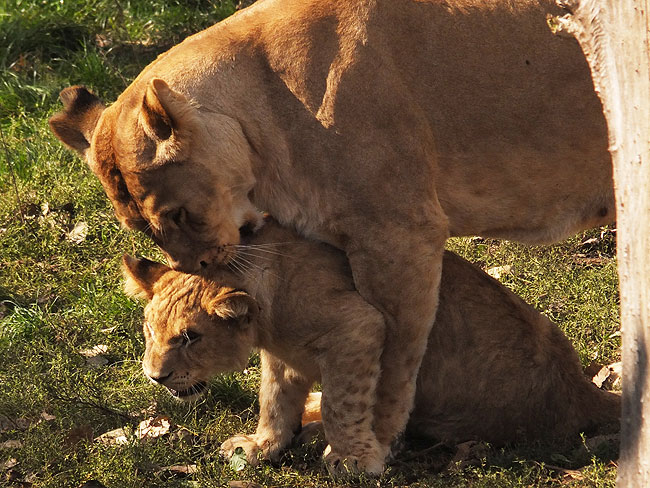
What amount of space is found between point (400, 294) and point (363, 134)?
73 centimetres

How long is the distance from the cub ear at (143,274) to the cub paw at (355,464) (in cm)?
114

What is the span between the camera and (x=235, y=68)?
191 inches

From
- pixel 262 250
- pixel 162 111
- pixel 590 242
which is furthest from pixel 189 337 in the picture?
pixel 590 242

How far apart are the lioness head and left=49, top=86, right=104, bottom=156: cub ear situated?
21cm

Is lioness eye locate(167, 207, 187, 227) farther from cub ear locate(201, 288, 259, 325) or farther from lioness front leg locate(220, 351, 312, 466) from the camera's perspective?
lioness front leg locate(220, 351, 312, 466)

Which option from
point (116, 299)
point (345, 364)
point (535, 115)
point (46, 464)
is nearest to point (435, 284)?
point (345, 364)

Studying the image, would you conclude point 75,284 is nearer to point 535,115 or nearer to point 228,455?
point 228,455

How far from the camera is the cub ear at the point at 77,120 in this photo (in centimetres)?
512

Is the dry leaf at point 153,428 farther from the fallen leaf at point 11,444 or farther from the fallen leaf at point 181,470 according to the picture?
the fallen leaf at point 11,444

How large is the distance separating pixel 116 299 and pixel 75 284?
0.45 meters

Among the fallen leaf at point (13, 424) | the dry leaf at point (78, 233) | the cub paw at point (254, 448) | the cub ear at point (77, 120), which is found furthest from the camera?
the dry leaf at point (78, 233)

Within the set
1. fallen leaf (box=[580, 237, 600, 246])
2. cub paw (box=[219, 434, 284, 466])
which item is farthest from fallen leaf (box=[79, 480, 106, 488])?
fallen leaf (box=[580, 237, 600, 246])

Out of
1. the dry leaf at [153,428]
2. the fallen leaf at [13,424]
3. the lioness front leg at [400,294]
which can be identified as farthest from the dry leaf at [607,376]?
the fallen leaf at [13,424]

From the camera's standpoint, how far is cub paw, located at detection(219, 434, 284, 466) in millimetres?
5230
